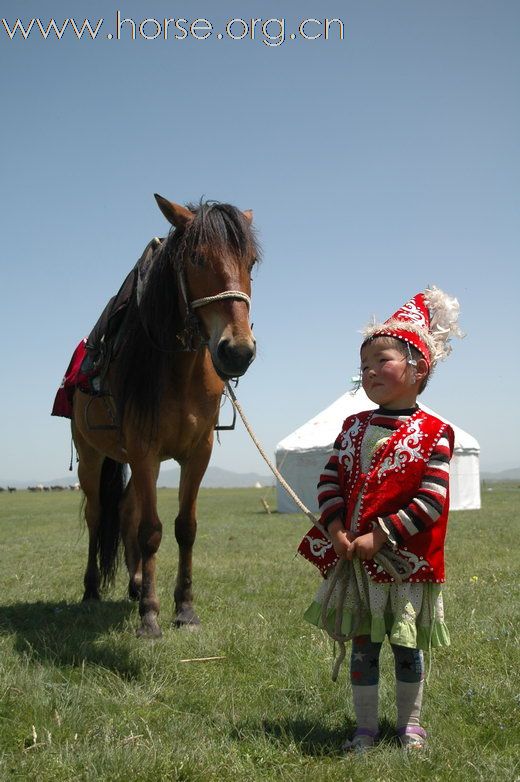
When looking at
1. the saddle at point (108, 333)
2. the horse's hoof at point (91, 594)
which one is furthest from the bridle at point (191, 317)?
the horse's hoof at point (91, 594)

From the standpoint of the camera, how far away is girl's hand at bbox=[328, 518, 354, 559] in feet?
8.75

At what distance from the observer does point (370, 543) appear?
261cm

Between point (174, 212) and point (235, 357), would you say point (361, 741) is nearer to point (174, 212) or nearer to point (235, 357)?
point (235, 357)

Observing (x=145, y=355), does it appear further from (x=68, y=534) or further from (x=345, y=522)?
(x=68, y=534)

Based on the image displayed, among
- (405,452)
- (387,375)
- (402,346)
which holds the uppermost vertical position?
(402,346)

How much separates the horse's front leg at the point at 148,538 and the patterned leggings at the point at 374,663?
193 centimetres

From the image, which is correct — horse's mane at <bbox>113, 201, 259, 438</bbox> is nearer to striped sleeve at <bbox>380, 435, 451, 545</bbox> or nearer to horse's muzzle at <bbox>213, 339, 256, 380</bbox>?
horse's muzzle at <bbox>213, 339, 256, 380</bbox>

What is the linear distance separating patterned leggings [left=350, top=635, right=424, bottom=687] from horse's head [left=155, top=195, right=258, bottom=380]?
1.36 meters

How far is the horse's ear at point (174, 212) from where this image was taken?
4.06 m

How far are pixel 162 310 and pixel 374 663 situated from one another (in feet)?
7.91

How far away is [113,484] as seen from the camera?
618cm

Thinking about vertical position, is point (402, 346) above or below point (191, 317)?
below

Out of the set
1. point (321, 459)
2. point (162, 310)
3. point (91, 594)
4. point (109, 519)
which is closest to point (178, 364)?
point (162, 310)

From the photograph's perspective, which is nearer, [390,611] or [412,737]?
[412,737]
